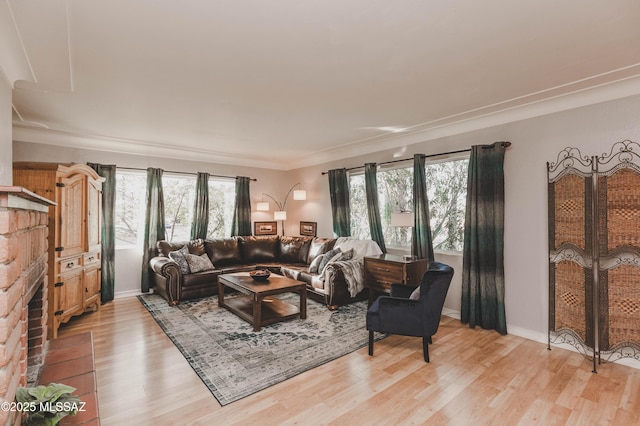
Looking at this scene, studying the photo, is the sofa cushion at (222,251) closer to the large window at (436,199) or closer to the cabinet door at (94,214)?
the cabinet door at (94,214)

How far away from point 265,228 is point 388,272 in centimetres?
350

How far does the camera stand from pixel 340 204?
5617 millimetres

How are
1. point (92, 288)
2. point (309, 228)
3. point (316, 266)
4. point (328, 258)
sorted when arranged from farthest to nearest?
1. point (309, 228)
2. point (316, 266)
3. point (328, 258)
4. point (92, 288)

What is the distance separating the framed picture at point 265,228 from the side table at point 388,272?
120 inches

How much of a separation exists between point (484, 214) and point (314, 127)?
2477mm

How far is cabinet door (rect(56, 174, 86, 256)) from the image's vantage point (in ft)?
11.5

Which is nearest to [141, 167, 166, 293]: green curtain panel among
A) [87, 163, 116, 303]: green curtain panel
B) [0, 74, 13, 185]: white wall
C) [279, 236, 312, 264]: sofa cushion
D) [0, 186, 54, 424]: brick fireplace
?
[87, 163, 116, 303]: green curtain panel

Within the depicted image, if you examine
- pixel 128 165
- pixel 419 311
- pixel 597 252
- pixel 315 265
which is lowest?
pixel 419 311

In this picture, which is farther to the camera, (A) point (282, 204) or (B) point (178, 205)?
(A) point (282, 204)

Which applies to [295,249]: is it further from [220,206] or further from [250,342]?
[250,342]

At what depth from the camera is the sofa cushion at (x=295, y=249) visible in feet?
19.0

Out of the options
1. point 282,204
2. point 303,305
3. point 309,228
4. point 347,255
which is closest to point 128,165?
point 282,204

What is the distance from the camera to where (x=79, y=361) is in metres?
2.04

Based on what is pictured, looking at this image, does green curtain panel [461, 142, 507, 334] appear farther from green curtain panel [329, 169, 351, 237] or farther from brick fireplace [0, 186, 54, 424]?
brick fireplace [0, 186, 54, 424]
